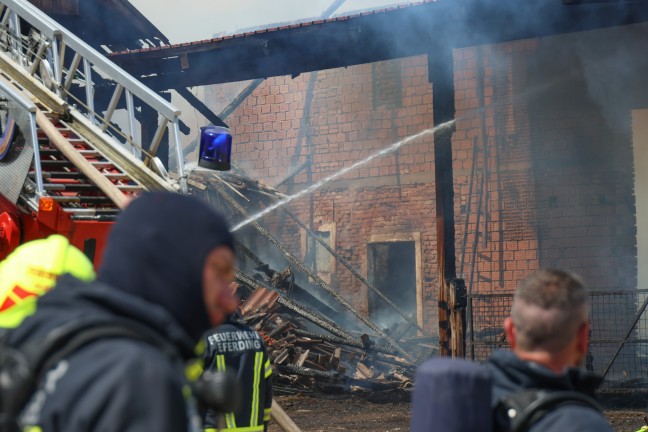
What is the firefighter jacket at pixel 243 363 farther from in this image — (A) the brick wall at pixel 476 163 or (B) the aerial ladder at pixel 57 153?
(A) the brick wall at pixel 476 163

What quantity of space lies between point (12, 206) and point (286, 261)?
1255 cm

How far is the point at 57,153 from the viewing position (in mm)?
8086

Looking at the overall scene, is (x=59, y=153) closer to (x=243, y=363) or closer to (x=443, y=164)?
(x=243, y=363)

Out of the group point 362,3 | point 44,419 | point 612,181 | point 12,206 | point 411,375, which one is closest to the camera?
point 44,419

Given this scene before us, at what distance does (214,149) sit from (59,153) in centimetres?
157

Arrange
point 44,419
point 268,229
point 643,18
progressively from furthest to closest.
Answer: point 268,229 → point 643,18 → point 44,419

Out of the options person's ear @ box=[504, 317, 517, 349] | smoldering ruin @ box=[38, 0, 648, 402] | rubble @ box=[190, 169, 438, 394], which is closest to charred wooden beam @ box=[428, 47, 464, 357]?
smoldering ruin @ box=[38, 0, 648, 402]

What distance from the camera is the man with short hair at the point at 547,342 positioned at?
2.24 meters

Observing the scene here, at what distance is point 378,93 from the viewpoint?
62.5ft

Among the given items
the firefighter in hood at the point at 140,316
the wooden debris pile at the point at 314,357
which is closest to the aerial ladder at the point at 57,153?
the firefighter in hood at the point at 140,316

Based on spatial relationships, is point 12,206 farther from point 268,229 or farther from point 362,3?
point 362,3

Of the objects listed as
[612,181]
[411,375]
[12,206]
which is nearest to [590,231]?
[612,181]

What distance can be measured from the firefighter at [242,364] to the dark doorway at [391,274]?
13279mm

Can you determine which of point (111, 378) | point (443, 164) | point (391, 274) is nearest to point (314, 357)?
point (443, 164)
